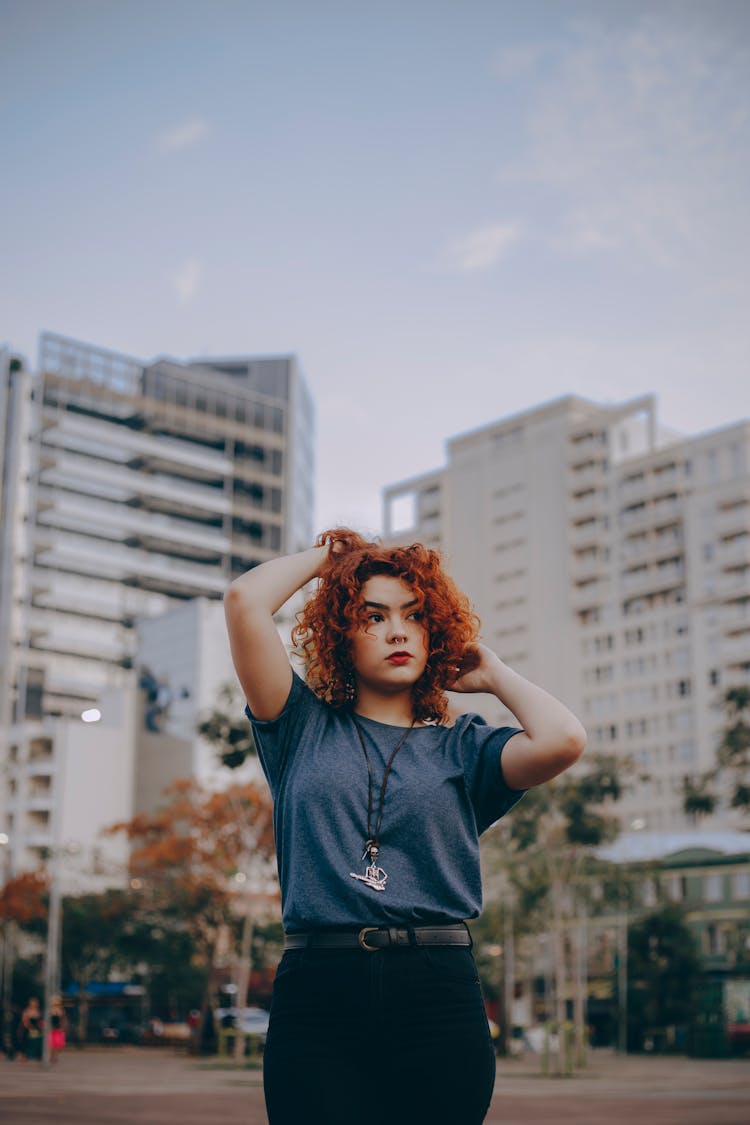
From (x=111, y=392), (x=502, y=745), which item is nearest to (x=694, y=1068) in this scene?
(x=502, y=745)

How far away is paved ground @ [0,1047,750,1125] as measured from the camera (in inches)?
657

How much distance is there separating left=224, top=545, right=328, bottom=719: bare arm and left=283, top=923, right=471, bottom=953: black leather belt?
0.49 m

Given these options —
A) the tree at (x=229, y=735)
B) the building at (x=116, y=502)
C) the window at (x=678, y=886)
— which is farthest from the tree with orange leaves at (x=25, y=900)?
the building at (x=116, y=502)

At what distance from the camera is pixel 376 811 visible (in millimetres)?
2768

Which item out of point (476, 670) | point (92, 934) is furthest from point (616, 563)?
point (476, 670)

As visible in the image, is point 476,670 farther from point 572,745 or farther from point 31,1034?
point 31,1034

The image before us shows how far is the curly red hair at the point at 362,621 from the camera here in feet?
9.87

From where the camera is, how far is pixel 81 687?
10062 cm

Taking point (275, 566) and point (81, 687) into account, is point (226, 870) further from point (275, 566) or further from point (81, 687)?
point (81, 687)

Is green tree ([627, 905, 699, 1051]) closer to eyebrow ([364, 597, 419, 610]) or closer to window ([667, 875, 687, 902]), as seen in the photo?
window ([667, 875, 687, 902])

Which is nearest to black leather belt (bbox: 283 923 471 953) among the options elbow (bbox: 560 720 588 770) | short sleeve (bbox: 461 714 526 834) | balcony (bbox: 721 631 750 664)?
short sleeve (bbox: 461 714 526 834)

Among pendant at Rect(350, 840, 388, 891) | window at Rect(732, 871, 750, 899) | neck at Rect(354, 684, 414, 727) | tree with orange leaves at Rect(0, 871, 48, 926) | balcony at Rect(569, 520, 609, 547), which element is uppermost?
balcony at Rect(569, 520, 609, 547)

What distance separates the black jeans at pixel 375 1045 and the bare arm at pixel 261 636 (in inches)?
21.1

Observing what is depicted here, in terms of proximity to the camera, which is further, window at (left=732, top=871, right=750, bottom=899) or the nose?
window at (left=732, top=871, right=750, bottom=899)
